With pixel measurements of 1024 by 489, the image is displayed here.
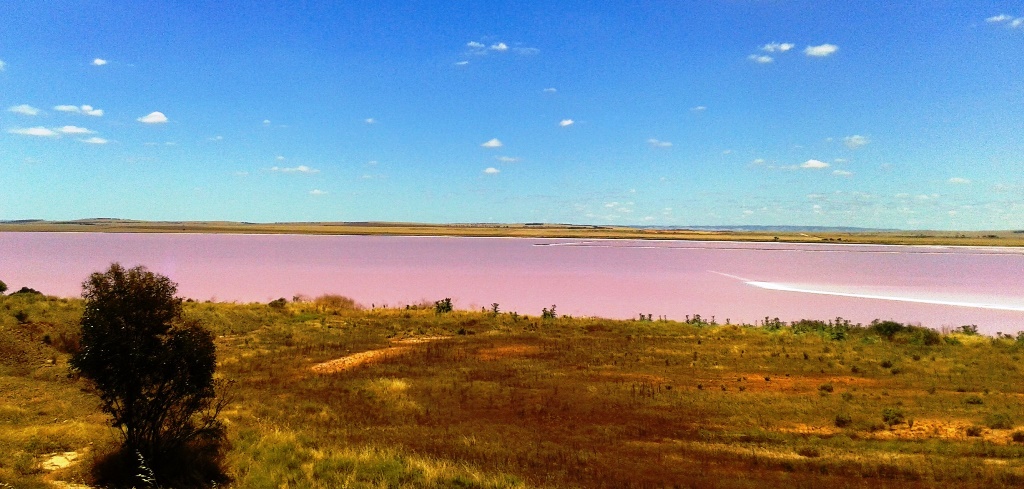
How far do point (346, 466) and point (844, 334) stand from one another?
22.2 meters

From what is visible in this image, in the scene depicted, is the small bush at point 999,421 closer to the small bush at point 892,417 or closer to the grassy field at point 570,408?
the grassy field at point 570,408

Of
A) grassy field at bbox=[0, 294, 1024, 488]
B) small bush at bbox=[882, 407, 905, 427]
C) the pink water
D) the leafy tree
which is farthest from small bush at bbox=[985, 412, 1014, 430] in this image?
the pink water

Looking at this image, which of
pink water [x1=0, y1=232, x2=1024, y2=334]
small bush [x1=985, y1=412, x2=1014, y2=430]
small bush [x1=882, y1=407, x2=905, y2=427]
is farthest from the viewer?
pink water [x1=0, y1=232, x2=1024, y2=334]

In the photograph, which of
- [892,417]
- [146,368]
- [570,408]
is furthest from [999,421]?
[146,368]

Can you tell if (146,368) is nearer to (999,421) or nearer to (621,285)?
(999,421)

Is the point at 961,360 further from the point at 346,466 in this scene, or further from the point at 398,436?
the point at 346,466

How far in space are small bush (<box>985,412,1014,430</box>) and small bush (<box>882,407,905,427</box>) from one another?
1513 mm

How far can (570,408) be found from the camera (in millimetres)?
13555

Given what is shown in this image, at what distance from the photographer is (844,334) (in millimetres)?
24547

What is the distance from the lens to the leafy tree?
8797 millimetres

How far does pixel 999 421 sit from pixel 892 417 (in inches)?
78.0

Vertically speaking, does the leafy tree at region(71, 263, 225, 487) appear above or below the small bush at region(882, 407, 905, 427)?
above

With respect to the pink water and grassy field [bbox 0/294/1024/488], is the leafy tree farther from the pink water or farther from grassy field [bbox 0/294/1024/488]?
the pink water

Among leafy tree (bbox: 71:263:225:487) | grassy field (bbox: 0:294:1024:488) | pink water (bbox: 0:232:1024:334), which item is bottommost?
pink water (bbox: 0:232:1024:334)
